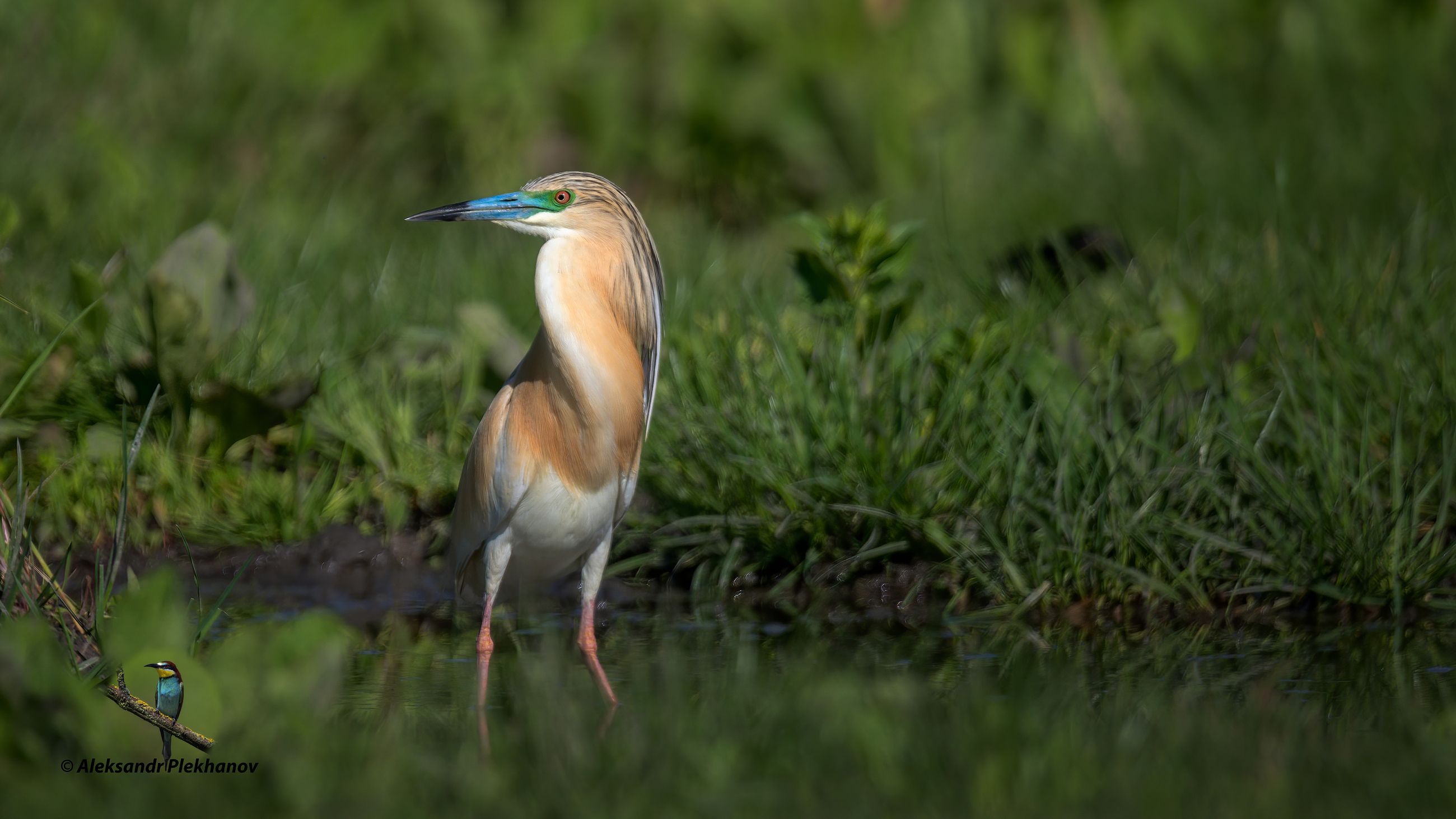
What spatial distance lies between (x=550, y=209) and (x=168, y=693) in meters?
1.48

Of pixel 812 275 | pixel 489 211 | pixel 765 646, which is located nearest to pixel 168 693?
pixel 489 211

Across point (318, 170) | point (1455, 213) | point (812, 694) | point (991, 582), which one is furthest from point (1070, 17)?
point (812, 694)

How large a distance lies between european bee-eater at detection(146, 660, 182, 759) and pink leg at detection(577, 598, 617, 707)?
1.08 metres

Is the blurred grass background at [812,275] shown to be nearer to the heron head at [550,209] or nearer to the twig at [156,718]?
the twig at [156,718]

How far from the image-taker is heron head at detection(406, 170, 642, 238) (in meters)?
3.51

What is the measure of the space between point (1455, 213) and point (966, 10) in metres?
3.82

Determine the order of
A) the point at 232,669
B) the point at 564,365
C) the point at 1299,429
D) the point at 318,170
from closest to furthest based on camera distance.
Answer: the point at 232,669 → the point at 564,365 → the point at 1299,429 → the point at 318,170

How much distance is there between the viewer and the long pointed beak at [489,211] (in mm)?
3469

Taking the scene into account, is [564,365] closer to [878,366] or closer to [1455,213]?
[878,366]

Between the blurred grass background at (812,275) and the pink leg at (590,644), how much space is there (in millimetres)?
633

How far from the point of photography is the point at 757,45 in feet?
27.7

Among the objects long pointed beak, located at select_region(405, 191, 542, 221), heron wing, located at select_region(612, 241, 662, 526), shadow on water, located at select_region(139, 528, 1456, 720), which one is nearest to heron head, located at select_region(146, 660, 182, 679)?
shadow on water, located at select_region(139, 528, 1456, 720)

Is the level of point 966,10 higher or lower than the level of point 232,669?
higher

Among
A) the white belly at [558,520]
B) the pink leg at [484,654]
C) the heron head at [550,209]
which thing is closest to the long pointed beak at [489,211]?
the heron head at [550,209]
